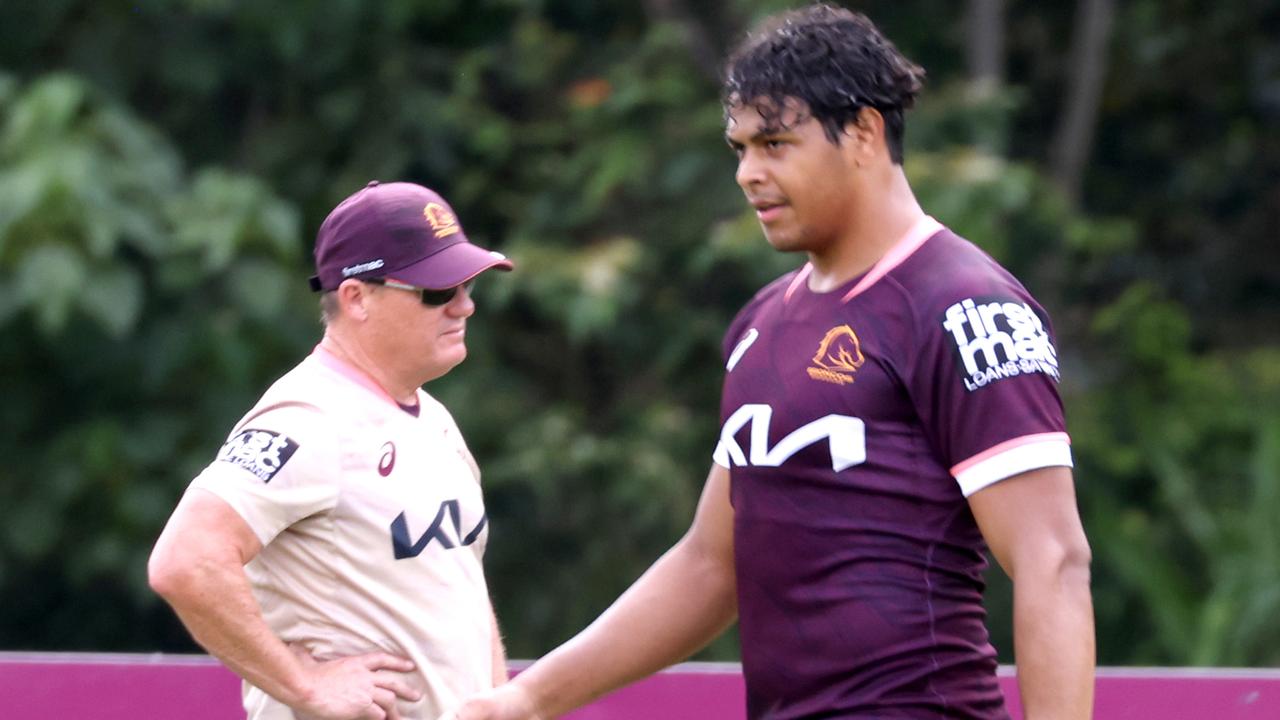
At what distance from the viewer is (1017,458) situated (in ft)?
7.02

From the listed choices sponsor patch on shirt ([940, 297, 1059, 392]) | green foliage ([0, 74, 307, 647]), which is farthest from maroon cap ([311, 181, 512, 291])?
green foliage ([0, 74, 307, 647])

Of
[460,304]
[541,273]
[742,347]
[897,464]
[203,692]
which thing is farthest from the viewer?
[541,273]

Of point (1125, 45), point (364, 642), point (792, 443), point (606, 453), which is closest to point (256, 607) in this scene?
point (364, 642)

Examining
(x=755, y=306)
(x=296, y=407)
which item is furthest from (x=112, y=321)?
(x=755, y=306)

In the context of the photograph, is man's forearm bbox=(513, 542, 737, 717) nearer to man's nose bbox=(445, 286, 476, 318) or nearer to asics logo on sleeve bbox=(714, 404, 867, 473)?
asics logo on sleeve bbox=(714, 404, 867, 473)

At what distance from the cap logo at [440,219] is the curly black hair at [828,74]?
0.64m

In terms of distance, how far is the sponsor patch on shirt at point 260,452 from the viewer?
2586 millimetres

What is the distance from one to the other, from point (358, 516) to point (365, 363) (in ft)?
0.92

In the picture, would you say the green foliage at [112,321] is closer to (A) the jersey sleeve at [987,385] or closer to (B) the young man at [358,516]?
(B) the young man at [358,516]

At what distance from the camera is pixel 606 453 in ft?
25.0

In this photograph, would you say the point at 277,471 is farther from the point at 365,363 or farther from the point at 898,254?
the point at 898,254

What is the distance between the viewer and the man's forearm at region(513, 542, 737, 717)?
109 inches

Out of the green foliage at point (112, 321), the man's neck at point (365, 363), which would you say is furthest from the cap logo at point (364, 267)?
the green foliage at point (112, 321)

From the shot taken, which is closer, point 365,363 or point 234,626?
point 234,626
